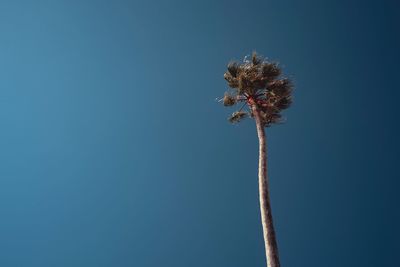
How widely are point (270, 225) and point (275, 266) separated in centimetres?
149

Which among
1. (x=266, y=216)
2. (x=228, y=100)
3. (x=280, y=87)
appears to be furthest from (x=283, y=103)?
(x=266, y=216)

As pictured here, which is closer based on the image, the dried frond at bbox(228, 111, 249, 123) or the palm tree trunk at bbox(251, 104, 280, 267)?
the palm tree trunk at bbox(251, 104, 280, 267)

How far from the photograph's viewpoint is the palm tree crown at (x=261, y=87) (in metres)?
17.6

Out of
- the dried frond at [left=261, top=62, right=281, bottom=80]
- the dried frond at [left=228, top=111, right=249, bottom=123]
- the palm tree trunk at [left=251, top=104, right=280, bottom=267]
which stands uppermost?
the dried frond at [left=261, top=62, right=281, bottom=80]

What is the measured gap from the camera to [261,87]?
1786 centimetres

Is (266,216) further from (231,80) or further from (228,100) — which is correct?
(231,80)

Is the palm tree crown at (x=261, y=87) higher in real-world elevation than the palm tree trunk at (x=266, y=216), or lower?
higher

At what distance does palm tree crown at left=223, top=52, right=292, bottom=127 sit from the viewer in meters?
17.6

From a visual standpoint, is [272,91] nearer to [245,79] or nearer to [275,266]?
[245,79]

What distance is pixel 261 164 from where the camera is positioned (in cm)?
1588

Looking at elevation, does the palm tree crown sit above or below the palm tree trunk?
above

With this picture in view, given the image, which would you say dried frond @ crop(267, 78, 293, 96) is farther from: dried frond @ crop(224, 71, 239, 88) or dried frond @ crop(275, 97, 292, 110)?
dried frond @ crop(224, 71, 239, 88)

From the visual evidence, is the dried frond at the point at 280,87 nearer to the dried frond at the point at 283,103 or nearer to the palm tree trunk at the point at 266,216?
the dried frond at the point at 283,103

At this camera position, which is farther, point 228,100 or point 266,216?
point 228,100
